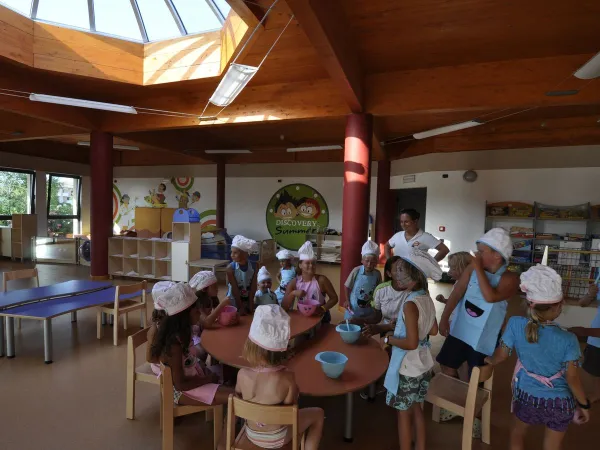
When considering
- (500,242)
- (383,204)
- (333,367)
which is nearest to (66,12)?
(333,367)

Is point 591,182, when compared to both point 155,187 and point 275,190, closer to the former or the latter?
point 275,190

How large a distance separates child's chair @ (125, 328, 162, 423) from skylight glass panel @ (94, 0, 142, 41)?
4709 mm

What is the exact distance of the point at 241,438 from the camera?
173cm

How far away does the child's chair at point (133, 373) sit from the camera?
2467 mm

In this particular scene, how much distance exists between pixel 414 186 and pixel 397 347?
7373 mm

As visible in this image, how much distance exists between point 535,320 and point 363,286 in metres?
1.51

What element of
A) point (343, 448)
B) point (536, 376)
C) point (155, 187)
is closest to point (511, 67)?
point (536, 376)

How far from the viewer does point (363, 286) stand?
3.15 m

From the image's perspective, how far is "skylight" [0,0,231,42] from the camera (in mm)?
4645

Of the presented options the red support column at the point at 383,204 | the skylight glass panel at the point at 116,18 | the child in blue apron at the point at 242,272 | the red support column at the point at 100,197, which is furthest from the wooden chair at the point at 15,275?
the red support column at the point at 383,204

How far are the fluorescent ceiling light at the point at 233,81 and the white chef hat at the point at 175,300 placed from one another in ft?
7.65

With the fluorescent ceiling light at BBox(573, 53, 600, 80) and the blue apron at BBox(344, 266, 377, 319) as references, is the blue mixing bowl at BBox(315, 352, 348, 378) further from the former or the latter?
the fluorescent ceiling light at BBox(573, 53, 600, 80)

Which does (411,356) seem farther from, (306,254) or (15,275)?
(15,275)

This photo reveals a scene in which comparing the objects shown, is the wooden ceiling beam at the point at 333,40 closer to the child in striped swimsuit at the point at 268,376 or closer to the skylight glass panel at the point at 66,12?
the child in striped swimsuit at the point at 268,376
